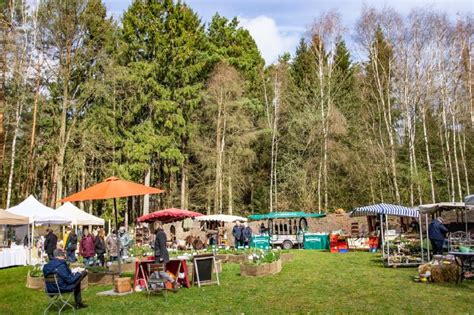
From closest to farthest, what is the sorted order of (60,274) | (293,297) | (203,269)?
(60,274)
(293,297)
(203,269)

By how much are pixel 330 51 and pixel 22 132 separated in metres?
21.4

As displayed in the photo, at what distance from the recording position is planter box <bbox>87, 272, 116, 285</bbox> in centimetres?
1190

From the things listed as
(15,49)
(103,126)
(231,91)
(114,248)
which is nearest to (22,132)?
(103,126)

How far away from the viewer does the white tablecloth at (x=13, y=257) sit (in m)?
17.7

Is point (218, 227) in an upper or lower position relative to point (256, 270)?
upper

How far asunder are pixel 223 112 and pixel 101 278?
20292mm

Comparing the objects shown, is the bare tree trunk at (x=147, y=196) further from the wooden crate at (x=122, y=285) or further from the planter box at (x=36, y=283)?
the wooden crate at (x=122, y=285)

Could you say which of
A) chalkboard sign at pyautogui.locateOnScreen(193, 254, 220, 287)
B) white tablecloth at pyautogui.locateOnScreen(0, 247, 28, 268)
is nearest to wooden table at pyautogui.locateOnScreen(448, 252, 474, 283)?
chalkboard sign at pyautogui.locateOnScreen(193, 254, 220, 287)

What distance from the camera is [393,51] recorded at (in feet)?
90.2

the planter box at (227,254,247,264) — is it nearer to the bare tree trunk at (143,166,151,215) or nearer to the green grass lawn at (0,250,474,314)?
the green grass lawn at (0,250,474,314)

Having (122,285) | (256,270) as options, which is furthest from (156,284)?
(256,270)

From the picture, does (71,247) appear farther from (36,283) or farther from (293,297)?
(293,297)

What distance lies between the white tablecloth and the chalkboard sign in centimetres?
1011

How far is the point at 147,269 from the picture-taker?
10.6 m
